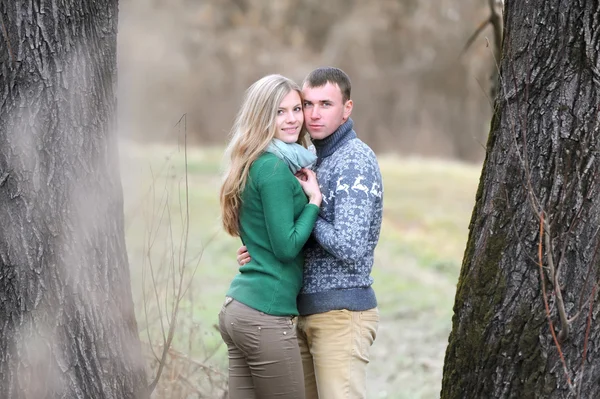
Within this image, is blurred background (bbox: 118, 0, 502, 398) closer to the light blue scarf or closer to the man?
the man

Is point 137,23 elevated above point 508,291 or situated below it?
above

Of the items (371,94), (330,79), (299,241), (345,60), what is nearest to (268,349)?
(299,241)

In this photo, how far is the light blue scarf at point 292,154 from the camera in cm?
361

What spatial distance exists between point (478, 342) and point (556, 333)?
1.12 feet

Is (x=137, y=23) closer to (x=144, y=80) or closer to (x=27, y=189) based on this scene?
(x=144, y=80)

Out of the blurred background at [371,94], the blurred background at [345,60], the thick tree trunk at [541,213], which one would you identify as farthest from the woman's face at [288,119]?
the blurred background at [345,60]

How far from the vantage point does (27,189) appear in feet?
11.6

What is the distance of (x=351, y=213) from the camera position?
3535mm

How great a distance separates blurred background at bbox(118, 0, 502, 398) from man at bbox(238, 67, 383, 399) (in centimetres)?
559

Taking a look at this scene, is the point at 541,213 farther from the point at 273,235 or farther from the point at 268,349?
the point at 268,349

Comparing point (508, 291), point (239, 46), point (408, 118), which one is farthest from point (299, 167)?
point (239, 46)

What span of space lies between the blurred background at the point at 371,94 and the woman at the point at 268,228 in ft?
18.5

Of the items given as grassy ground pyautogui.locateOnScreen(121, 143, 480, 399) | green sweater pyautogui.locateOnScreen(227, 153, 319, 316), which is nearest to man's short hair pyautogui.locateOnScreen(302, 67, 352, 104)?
green sweater pyautogui.locateOnScreen(227, 153, 319, 316)

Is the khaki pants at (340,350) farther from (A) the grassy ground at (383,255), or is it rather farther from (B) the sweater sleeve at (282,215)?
(A) the grassy ground at (383,255)
